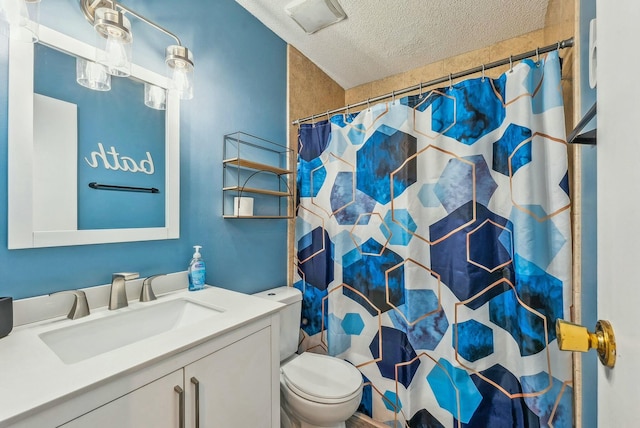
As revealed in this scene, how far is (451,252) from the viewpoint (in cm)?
135

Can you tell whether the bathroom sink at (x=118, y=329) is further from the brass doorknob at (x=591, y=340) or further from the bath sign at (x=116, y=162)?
the brass doorknob at (x=591, y=340)

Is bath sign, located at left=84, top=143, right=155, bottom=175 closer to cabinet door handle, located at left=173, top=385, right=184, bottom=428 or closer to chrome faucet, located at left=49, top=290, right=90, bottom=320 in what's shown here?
chrome faucet, located at left=49, top=290, right=90, bottom=320

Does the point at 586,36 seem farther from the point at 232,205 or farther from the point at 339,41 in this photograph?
the point at 232,205

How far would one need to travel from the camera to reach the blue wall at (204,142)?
3.14 ft

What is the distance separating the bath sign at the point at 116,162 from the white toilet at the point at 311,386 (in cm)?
95

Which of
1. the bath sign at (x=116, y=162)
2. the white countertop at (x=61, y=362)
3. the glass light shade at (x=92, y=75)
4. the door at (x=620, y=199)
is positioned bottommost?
the white countertop at (x=61, y=362)

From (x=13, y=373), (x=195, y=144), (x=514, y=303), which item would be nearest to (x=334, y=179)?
(x=195, y=144)

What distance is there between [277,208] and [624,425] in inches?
67.3

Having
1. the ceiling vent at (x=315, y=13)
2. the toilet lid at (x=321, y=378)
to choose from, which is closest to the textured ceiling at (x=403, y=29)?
the ceiling vent at (x=315, y=13)

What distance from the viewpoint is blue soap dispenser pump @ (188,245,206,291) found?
4.29 feet

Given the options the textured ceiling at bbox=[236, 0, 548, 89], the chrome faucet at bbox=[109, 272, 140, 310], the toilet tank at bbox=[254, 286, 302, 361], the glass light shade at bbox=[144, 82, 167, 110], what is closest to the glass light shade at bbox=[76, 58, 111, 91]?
the glass light shade at bbox=[144, 82, 167, 110]

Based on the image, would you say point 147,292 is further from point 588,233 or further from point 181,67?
point 588,233

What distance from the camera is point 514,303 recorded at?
1.20 meters

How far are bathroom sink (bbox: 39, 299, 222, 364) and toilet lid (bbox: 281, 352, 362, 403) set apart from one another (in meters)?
0.60
